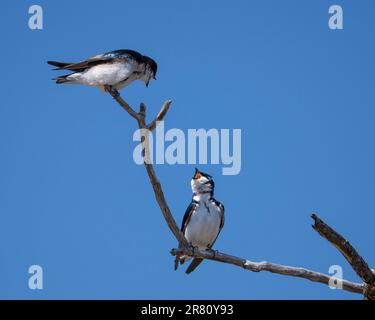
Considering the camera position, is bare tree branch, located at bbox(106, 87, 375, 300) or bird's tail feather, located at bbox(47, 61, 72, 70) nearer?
bare tree branch, located at bbox(106, 87, 375, 300)

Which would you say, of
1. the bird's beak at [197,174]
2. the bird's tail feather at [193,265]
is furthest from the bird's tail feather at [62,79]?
the bird's tail feather at [193,265]

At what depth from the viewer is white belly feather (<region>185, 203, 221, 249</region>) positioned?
44.5 ft

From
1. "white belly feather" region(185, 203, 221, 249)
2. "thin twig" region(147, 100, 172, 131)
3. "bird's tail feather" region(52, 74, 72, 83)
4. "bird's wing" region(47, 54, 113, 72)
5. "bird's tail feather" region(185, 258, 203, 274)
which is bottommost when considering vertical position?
"bird's tail feather" region(185, 258, 203, 274)

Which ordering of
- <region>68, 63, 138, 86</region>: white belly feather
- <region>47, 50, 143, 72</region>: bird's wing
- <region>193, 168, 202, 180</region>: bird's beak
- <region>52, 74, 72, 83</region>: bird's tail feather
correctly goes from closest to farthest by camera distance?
<region>68, 63, 138, 86</region>: white belly feather → <region>52, 74, 72, 83</region>: bird's tail feather → <region>47, 50, 143, 72</region>: bird's wing → <region>193, 168, 202, 180</region>: bird's beak

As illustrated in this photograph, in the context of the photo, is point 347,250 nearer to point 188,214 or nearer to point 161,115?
point 161,115

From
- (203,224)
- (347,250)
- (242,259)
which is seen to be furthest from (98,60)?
(347,250)

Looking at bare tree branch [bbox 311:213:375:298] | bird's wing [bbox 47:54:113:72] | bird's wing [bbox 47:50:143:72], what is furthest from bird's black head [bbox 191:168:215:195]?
bare tree branch [bbox 311:213:375:298]

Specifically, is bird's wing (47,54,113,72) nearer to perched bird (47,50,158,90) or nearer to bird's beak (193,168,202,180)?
perched bird (47,50,158,90)

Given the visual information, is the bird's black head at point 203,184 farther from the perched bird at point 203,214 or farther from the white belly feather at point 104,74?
the white belly feather at point 104,74

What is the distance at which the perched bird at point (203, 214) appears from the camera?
A: 44.6 ft

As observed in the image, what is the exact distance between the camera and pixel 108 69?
13.1 meters

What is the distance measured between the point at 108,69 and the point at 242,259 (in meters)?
4.08

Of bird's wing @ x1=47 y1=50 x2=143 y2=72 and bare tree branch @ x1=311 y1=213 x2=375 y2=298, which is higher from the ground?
bird's wing @ x1=47 y1=50 x2=143 y2=72

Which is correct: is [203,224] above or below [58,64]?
below
